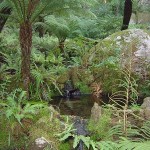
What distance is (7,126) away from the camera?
387cm

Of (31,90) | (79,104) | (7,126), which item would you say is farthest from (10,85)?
(7,126)

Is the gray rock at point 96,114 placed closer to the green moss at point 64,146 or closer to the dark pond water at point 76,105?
the green moss at point 64,146

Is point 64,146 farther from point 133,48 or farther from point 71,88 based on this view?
point 133,48

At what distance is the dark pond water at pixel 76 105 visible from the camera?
17.7 ft

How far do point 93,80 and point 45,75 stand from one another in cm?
132

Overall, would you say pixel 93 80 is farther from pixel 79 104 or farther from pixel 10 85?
pixel 10 85

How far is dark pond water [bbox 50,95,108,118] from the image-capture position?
5.40 meters

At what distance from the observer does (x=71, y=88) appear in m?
6.64

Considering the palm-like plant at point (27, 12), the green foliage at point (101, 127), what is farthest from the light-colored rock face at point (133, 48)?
the green foliage at point (101, 127)

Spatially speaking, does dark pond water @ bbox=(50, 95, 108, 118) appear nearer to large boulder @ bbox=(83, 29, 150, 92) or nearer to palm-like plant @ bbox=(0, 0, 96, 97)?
large boulder @ bbox=(83, 29, 150, 92)

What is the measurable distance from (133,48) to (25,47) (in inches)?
118

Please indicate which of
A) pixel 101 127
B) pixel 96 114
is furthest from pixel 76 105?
pixel 101 127

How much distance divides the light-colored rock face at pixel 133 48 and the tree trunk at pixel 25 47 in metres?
2.38

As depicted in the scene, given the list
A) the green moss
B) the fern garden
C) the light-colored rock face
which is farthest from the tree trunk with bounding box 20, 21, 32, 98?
the light-colored rock face
